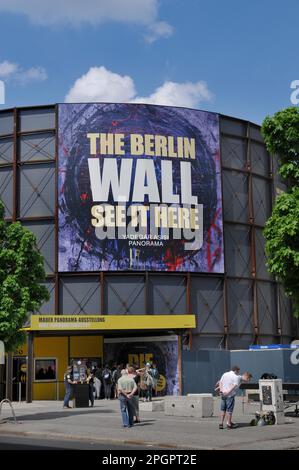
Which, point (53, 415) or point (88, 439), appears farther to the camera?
point (53, 415)

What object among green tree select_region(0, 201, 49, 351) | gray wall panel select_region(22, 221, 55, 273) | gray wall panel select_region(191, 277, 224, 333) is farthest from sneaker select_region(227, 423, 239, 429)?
gray wall panel select_region(22, 221, 55, 273)

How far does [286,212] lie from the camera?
77.1 feet

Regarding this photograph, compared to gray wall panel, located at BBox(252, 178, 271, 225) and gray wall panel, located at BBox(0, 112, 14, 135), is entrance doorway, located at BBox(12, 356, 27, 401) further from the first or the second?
gray wall panel, located at BBox(252, 178, 271, 225)

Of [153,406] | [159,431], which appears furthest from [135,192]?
[159,431]

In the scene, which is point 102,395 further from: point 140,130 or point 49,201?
point 140,130

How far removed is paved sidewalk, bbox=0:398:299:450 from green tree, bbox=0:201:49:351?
314 centimetres

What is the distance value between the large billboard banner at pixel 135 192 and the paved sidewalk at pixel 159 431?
16143 mm

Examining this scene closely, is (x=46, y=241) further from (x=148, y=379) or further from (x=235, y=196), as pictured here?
(x=235, y=196)

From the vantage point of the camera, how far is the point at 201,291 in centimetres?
4309

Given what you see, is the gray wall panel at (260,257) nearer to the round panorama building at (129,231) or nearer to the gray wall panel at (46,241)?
the round panorama building at (129,231)

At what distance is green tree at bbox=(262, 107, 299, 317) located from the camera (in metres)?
22.9

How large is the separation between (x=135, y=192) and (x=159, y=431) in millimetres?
23829
